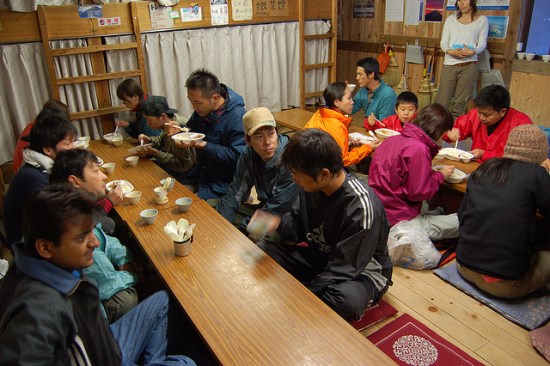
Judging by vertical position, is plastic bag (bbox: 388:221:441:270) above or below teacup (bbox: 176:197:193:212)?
below

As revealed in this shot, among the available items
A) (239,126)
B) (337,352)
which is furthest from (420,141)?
(337,352)

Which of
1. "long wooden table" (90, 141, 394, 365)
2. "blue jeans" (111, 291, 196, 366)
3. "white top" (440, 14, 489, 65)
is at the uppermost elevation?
"white top" (440, 14, 489, 65)

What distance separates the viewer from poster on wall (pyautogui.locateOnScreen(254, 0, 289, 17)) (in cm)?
642

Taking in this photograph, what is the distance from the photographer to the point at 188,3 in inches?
228

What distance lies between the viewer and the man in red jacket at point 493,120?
141 inches

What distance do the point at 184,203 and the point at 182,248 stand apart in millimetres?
579

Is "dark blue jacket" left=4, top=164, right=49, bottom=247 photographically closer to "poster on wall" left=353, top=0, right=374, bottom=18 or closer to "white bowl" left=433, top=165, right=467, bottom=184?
"white bowl" left=433, top=165, right=467, bottom=184

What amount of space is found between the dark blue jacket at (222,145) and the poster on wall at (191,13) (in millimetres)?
2647

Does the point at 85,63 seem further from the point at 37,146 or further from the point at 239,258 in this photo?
the point at 239,258

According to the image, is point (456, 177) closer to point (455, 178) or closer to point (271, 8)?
point (455, 178)

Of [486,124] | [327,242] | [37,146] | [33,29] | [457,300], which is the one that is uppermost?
[33,29]

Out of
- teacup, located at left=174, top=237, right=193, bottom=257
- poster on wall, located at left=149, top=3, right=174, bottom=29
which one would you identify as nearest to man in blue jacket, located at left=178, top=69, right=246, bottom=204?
teacup, located at left=174, top=237, right=193, bottom=257

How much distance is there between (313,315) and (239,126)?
85.0 inches

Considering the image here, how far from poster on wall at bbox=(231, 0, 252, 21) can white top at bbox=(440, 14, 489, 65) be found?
2961 millimetres
